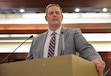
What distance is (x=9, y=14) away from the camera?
470 cm

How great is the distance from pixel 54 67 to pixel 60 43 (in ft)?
2.07

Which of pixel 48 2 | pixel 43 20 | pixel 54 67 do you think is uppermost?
pixel 48 2

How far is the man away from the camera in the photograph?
1719 mm

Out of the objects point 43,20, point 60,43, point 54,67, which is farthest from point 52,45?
point 43,20

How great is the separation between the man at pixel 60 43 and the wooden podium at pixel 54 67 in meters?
0.26

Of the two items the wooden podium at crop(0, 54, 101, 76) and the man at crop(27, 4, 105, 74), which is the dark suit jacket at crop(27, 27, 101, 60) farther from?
the wooden podium at crop(0, 54, 101, 76)

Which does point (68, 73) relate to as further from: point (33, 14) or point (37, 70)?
point (33, 14)

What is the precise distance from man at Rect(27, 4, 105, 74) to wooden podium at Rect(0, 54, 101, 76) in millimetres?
257

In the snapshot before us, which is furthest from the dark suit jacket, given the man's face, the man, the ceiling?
the ceiling

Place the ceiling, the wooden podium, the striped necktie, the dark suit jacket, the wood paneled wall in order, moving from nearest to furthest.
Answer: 1. the wooden podium
2. the dark suit jacket
3. the striped necktie
4. the ceiling
5. the wood paneled wall

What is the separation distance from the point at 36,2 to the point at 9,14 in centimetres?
108

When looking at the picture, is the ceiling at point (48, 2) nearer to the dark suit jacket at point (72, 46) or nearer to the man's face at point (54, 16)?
the man's face at point (54, 16)

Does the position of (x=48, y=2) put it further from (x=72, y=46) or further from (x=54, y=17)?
(x=72, y=46)

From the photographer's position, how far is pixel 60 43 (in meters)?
1.84
